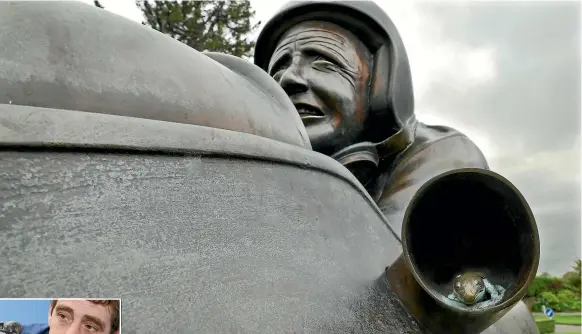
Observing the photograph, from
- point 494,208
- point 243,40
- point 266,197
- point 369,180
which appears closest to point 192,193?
point 266,197

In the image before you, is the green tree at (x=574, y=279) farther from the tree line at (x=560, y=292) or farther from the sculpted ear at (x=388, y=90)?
the sculpted ear at (x=388, y=90)

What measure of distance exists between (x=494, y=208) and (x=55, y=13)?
957 millimetres

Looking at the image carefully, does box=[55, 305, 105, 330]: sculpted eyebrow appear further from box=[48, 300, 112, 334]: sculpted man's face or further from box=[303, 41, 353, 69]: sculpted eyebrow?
box=[303, 41, 353, 69]: sculpted eyebrow

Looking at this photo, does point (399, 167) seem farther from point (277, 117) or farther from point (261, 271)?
point (261, 271)

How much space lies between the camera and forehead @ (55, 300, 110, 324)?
906 mm

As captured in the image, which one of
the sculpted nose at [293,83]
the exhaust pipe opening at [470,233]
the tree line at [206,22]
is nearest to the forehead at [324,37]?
the sculpted nose at [293,83]

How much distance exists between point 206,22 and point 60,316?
45.7 feet

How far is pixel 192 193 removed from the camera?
114 centimetres

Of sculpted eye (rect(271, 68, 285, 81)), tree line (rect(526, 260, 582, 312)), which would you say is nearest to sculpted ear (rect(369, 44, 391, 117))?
sculpted eye (rect(271, 68, 285, 81))

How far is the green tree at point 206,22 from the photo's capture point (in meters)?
13.3

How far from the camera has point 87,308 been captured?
0.92m

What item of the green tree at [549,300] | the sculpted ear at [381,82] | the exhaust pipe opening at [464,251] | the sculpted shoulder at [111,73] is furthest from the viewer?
the green tree at [549,300]

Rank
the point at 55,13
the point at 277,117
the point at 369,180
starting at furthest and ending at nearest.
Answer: the point at 369,180
the point at 277,117
the point at 55,13

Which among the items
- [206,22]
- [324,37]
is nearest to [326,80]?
[324,37]
